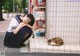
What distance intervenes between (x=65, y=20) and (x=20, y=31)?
147 centimetres

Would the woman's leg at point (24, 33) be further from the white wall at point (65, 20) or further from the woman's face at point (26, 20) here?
the white wall at point (65, 20)

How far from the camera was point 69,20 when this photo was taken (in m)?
9.24

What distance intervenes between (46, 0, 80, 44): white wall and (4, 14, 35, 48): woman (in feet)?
2.51

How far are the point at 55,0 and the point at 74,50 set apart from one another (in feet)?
5.90

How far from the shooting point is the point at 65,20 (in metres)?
9.25

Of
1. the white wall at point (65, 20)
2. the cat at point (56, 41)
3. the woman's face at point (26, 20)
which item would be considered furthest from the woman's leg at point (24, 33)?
→ the white wall at point (65, 20)

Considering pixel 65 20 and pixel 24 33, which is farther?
pixel 65 20

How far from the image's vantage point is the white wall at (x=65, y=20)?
9.21 meters

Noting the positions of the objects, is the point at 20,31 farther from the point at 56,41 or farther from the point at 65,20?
the point at 65,20

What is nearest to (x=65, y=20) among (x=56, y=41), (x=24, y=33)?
(x=56, y=41)

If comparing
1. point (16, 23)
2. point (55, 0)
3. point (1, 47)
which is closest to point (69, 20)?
point (55, 0)

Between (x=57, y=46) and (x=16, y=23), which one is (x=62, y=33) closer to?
(x=57, y=46)

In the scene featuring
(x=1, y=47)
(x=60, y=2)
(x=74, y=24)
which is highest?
(x=60, y=2)

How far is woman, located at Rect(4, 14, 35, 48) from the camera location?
29.0 ft
